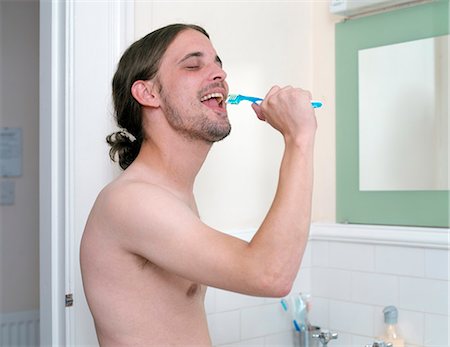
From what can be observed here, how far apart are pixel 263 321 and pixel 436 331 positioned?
50 centimetres

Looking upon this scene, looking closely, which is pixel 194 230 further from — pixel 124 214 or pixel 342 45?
pixel 342 45

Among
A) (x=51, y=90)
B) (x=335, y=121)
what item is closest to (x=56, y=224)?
(x=51, y=90)

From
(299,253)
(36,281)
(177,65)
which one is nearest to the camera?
(299,253)

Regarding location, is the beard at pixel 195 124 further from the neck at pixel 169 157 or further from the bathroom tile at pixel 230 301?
the bathroom tile at pixel 230 301

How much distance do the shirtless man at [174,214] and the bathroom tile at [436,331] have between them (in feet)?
2.59

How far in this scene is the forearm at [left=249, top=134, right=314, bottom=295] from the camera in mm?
961

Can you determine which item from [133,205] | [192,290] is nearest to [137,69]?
[133,205]

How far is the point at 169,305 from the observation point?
3.85 ft

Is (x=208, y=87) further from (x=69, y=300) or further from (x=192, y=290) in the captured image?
(x=69, y=300)

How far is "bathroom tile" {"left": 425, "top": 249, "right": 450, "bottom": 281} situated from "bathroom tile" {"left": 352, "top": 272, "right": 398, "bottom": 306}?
113mm

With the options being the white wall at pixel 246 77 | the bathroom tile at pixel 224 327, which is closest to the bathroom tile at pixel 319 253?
the white wall at pixel 246 77

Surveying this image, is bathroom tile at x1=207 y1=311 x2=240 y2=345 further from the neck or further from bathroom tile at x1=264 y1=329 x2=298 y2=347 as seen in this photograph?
the neck

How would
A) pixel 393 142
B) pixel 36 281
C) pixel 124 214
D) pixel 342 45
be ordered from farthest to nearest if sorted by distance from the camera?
pixel 36 281
pixel 342 45
pixel 393 142
pixel 124 214

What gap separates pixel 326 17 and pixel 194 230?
1277 mm
